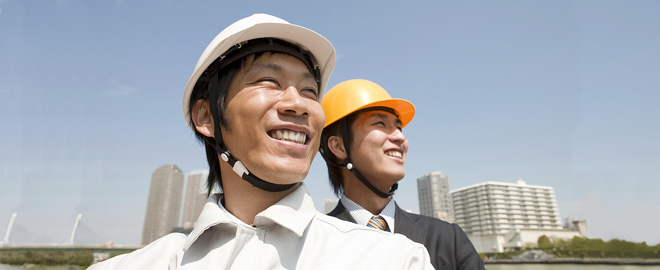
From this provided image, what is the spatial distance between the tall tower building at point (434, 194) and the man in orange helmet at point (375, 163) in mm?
150179

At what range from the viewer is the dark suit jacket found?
342 cm

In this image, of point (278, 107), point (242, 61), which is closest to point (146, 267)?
point (278, 107)

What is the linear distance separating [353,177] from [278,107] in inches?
99.1

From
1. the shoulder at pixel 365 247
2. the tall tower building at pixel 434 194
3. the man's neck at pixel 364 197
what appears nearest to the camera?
the shoulder at pixel 365 247

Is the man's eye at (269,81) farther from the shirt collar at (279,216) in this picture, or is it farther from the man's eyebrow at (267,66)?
the shirt collar at (279,216)

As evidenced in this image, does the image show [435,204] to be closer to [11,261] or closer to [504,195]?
[504,195]

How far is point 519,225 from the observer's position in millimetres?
135875

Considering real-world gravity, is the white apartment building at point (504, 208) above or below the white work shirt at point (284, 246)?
below

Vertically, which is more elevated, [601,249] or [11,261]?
[11,261]

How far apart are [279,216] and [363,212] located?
2313 millimetres

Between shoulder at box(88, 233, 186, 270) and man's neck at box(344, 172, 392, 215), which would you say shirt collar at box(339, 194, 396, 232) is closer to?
man's neck at box(344, 172, 392, 215)

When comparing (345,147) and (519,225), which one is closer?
(345,147)

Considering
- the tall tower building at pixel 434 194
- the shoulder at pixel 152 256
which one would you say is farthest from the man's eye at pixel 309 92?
the tall tower building at pixel 434 194

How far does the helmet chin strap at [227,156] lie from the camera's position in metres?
1.93
